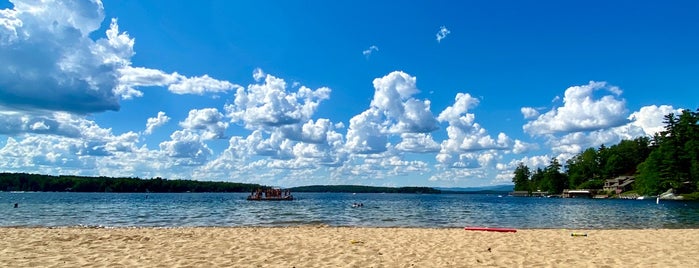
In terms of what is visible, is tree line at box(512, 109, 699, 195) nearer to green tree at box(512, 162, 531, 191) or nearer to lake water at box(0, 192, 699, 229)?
green tree at box(512, 162, 531, 191)

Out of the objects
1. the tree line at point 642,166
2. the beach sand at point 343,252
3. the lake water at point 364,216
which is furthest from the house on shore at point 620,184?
the beach sand at point 343,252

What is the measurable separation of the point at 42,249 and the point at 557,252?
47.9 ft

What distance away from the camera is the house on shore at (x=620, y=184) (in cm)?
12031

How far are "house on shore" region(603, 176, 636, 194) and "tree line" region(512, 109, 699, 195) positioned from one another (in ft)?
10.0

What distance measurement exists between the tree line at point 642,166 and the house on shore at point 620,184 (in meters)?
3.05

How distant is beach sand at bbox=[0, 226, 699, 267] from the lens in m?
11.3

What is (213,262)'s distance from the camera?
11.3m

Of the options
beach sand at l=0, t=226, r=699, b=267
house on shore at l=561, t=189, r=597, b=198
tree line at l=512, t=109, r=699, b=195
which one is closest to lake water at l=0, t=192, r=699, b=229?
beach sand at l=0, t=226, r=699, b=267

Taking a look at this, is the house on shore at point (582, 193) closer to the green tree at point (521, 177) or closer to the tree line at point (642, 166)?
the tree line at point (642, 166)

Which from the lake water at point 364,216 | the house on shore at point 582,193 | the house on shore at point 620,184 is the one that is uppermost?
the house on shore at point 620,184

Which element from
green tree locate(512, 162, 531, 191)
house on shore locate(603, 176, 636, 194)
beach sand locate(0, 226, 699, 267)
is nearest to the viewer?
beach sand locate(0, 226, 699, 267)

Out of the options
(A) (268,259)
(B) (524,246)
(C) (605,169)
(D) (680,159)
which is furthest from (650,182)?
(A) (268,259)

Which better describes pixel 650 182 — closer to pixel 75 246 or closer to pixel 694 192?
pixel 694 192

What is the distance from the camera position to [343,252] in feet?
43.2
